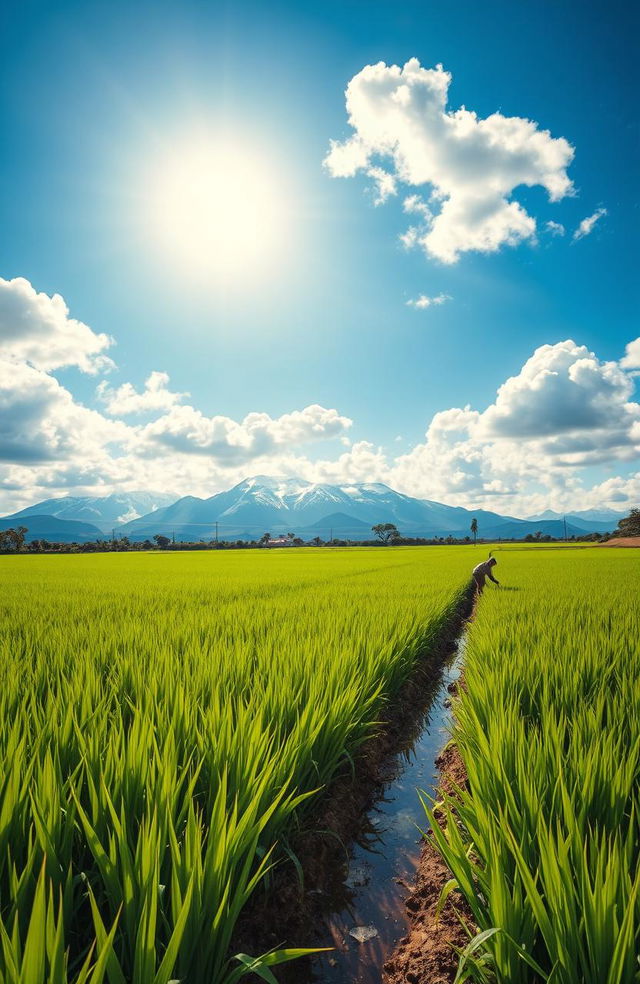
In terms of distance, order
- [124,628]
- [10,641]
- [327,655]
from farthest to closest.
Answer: [124,628] → [10,641] → [327,655]

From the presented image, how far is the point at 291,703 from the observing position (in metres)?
3.01

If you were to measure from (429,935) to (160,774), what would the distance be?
4.66 ft

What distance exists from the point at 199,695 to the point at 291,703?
706 mm

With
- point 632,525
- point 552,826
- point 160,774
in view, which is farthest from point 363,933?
point 632,525

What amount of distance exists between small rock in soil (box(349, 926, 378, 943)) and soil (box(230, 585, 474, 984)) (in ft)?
0.48

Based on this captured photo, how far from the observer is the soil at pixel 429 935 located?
1.84 meters

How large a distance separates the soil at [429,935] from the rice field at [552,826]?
0.51 feet

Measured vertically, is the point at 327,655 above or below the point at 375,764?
above

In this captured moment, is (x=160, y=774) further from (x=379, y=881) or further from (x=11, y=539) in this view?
(x=11, y=539)

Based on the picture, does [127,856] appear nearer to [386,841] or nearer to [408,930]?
[408,930]

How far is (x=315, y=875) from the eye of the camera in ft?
7.94

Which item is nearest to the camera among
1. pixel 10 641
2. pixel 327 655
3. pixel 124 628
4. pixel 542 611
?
pixel 327 655

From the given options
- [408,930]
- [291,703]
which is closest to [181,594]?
[291,703]

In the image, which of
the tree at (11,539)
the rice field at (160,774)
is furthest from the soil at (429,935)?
the tree at (11,539)
